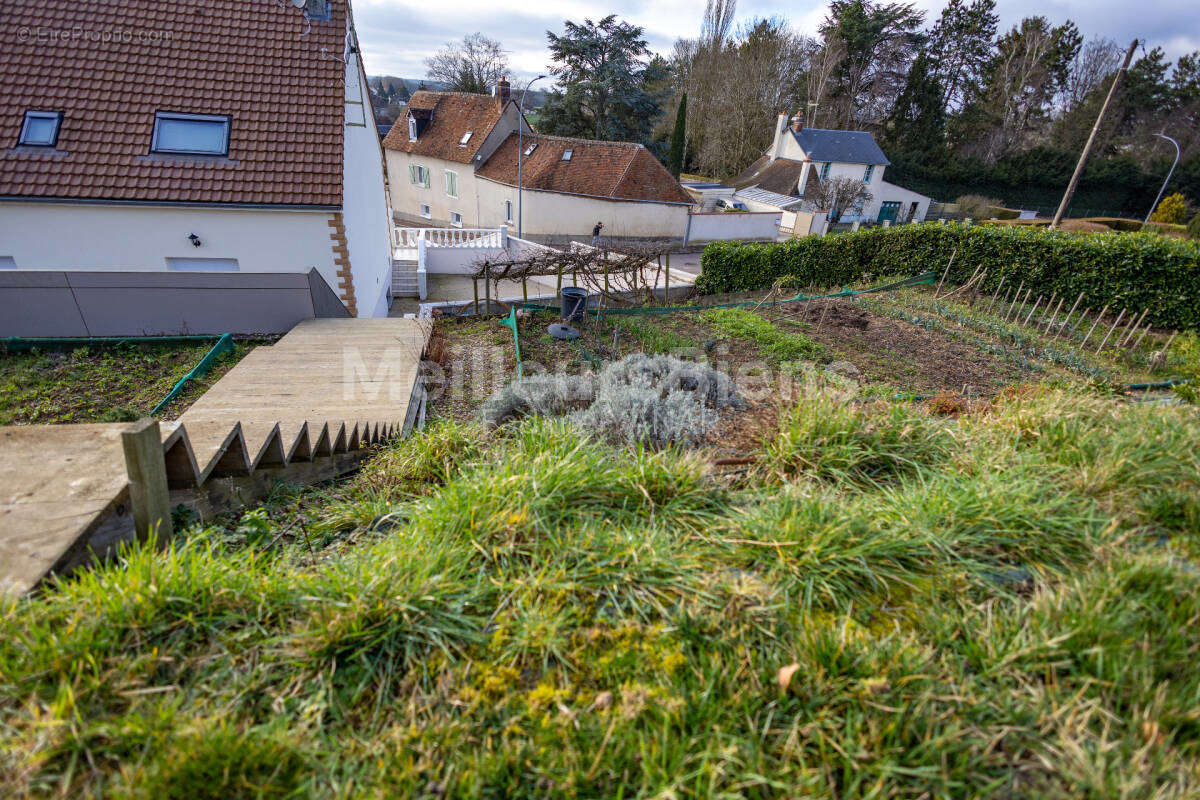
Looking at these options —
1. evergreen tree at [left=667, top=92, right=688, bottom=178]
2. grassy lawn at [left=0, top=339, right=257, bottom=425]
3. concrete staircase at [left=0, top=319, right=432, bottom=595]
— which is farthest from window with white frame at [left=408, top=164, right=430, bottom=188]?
concrete staircase at [left=0, top=319, right=432, bottom=595]

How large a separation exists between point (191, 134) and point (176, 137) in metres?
0.23

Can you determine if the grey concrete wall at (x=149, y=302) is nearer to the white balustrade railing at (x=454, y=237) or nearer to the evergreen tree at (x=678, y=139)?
the white balustrade railing at (x=454, y=237)

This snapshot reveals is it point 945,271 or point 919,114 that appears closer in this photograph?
point 945,271

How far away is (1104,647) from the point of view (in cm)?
158

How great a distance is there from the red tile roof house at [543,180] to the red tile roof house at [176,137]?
577 inches

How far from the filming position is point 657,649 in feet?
5.78

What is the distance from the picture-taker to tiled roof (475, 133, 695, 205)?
2512 centimetres

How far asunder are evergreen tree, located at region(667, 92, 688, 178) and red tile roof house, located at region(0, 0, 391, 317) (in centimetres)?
2865

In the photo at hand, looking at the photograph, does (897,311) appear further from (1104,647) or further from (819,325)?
(1104,647)

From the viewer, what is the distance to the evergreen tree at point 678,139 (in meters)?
34.5

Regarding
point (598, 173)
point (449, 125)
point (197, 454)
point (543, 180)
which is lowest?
point (197, 454)

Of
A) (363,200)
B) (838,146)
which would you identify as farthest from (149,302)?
(838,146)

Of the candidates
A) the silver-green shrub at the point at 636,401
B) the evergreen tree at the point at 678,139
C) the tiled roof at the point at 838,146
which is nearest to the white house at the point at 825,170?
the tiled roof at the point at 838,146

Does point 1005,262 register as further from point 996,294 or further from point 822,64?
point 822,64
